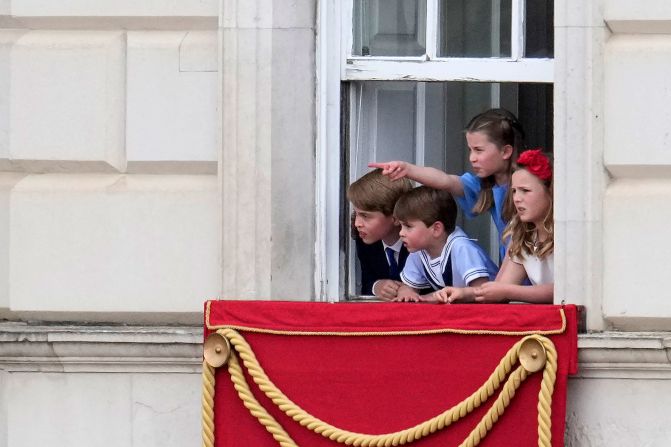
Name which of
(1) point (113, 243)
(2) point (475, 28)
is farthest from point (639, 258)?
(1) point (113, 243)

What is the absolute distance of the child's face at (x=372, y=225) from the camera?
28.0 ft

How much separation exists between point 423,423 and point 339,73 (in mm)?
1536

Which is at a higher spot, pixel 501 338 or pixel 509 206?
pixel 509 206

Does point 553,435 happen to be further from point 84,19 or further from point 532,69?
point 84,19

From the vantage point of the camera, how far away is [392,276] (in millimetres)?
8688

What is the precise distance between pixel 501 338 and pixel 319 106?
126 cm

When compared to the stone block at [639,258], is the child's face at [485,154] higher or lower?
higher

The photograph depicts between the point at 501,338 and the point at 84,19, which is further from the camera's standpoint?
the point at 84,19

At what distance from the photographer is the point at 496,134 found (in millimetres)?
8430

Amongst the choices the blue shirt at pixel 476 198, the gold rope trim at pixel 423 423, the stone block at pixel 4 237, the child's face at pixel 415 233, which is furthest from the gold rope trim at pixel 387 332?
the stone block at pixel 4 237

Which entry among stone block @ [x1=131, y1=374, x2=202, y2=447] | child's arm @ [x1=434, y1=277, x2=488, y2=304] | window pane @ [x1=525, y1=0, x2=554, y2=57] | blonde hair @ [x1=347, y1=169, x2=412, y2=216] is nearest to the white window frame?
window pane @ [x1=525, y1=0, x2=554, y2=57]

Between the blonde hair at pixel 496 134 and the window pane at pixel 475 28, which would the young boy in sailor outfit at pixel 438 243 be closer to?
the blonde hair at pixel 496 134

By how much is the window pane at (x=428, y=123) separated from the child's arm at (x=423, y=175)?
0.28 meters

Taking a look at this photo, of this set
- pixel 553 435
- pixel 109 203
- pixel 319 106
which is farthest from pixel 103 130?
pixel 553 435
